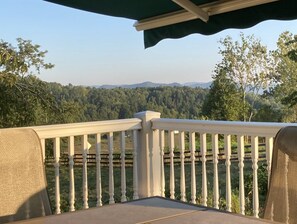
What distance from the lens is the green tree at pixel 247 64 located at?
24.9 meters

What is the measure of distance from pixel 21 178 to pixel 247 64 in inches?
966

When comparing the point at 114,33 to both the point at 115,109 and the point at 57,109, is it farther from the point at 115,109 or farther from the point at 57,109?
the point at 115,109

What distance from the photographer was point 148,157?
379 centimetres

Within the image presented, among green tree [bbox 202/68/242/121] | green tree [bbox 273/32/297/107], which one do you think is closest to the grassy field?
green tree [bbox 202/68/242/121]

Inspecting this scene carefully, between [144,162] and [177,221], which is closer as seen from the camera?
[177,221]

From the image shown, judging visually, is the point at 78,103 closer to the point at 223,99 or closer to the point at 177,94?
the point at 177,94

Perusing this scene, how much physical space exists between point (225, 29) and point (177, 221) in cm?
156

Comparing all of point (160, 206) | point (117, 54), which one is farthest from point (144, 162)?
point (117, 54)

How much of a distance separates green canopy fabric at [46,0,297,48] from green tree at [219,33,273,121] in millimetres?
22221

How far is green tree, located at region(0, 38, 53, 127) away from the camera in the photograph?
384 inches

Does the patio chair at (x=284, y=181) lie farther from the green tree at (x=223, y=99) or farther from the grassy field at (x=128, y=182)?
the green tree at (x=223, y=99)

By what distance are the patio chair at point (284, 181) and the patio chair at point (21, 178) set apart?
104 cm

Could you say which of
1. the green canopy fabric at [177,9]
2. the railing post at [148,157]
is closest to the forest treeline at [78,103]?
the railing post at [148,157]

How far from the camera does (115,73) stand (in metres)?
20.0
